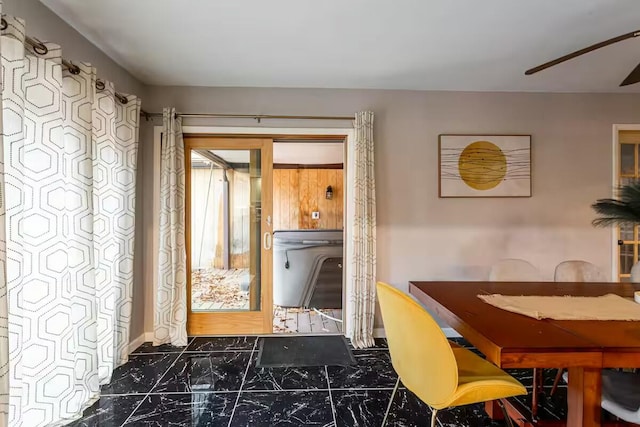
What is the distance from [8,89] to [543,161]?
3951 millimetres

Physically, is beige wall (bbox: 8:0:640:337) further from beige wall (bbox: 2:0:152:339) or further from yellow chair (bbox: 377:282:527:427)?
yellow chair (bbox: 377:282:527:427)

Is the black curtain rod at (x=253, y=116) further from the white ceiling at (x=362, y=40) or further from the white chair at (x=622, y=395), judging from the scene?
the white chair at (x=622, y=395)

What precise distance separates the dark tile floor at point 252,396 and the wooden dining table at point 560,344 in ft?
2.45

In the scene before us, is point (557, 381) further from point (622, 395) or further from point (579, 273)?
point (579, 273)

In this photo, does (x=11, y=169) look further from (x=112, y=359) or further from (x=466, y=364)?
(x=466, y=364)

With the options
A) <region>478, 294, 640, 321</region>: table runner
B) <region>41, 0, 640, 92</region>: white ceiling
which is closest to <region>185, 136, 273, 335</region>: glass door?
<region>41, 0, 640, 92</region>: white ceiling

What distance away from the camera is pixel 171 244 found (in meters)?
2.90

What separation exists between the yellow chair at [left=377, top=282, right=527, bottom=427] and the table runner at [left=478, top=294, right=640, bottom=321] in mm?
334

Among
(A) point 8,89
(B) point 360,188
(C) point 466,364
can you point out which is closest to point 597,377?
(C) point 466,364

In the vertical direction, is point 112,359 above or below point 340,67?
below

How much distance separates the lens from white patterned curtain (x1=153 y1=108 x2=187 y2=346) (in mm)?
2887

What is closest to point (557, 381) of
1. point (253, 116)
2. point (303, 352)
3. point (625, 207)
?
point (625, 207)

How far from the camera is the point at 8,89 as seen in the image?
4.88 feet

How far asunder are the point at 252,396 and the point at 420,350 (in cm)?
134
